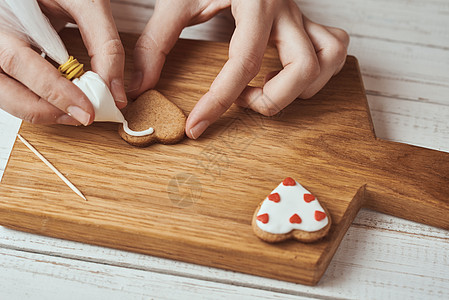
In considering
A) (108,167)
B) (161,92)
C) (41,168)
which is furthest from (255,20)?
(41,168)

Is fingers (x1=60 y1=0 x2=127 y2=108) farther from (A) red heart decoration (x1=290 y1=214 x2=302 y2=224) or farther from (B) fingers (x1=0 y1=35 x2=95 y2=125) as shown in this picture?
(A) red heart decoration (x1=290 y1=214 x2=302 y2=224)

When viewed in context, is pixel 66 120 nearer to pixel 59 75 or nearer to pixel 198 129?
pixel 59 75

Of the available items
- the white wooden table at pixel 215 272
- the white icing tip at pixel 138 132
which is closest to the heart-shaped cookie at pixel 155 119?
the white icing tip at pixel 138 132

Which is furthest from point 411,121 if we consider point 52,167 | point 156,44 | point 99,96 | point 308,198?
point 52,167

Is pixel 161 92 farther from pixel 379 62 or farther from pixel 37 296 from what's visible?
pixel 379 62

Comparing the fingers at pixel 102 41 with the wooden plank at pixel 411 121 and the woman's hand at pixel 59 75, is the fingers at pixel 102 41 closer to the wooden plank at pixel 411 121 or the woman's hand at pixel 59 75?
the woman's hand at pixel 59 75
